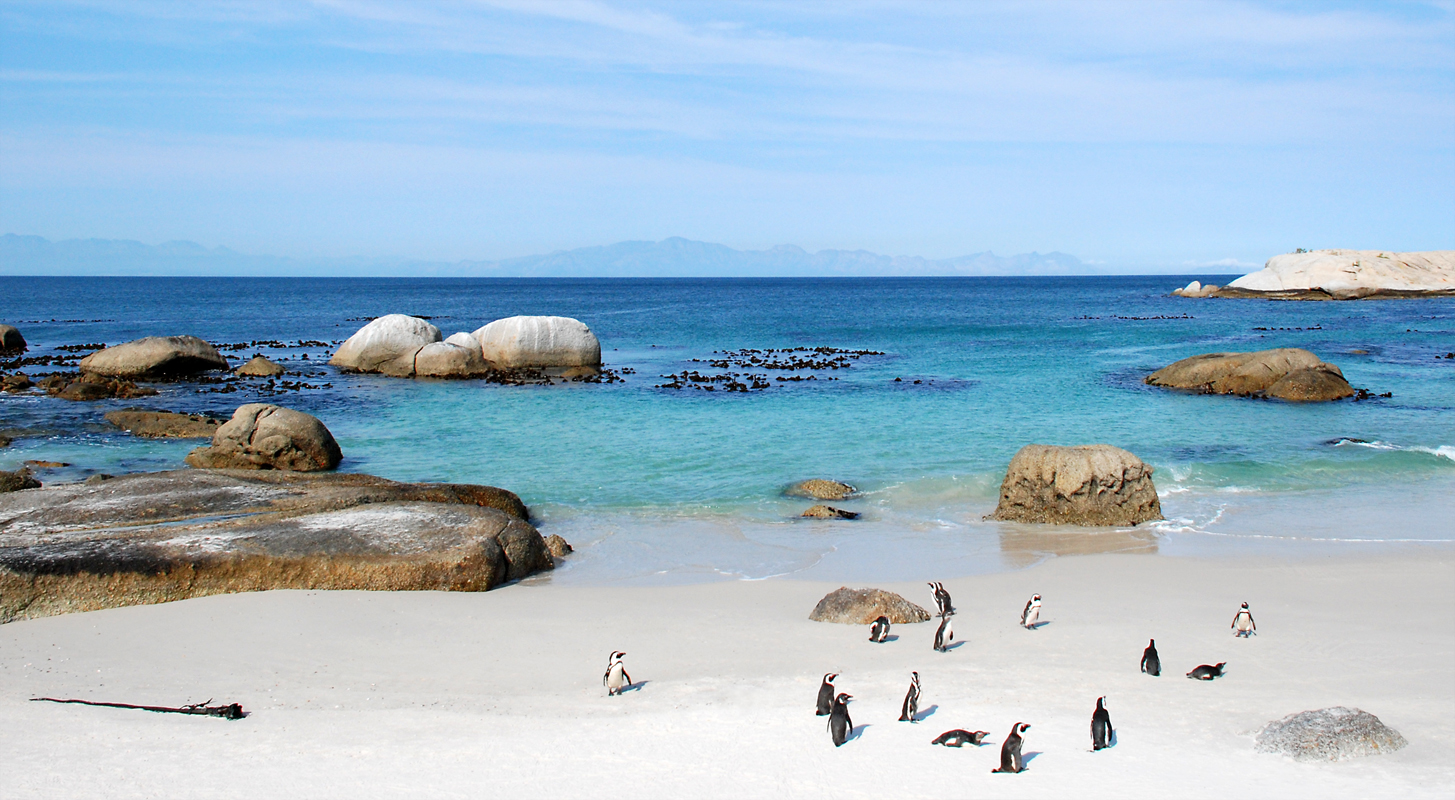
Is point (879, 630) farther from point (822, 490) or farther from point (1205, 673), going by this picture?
point (822, 490)

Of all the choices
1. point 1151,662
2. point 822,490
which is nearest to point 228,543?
point 822,490

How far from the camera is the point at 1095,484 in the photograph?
1691 centimetres

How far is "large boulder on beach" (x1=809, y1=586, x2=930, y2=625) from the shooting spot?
11680 millimetres

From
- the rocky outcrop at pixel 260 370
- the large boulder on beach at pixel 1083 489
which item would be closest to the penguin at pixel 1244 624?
the large boulder on beach at pixel 1083 489

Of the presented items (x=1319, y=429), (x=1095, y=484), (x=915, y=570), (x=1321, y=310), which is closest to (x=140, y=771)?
(x=915, y=570)

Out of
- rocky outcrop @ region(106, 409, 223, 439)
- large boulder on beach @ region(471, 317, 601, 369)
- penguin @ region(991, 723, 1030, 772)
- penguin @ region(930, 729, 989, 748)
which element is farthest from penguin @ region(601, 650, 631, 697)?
large boulder on beach @ region(471, 317, 601, 369)

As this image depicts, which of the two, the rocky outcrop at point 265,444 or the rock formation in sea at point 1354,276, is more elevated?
the rock formation in sea at point 1354,276

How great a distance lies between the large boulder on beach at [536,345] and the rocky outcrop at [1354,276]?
271 ft

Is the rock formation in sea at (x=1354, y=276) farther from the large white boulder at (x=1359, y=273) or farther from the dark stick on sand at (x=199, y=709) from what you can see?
the dark stick on sand at (x=199, y=709)

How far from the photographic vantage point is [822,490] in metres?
19.3

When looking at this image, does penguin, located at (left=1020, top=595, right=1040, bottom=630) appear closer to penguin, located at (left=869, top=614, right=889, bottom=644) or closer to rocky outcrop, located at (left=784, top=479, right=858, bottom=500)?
penguin, located at (left=869, top=614, right=889, bottom=644)

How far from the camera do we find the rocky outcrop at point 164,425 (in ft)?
81.4

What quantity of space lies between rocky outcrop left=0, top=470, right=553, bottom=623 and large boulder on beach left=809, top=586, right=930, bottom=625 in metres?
4.53

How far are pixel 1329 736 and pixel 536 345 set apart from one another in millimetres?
33134
